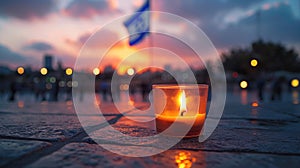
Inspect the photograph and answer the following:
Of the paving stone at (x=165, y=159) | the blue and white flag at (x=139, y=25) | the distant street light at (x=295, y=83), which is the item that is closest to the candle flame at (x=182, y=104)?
the paving stone at (x=165, y=159)

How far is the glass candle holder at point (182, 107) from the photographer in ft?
5.57

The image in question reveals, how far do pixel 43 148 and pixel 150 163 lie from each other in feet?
2.44

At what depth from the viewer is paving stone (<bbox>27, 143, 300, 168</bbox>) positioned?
114 centimetres

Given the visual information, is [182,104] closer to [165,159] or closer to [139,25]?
[165,159]

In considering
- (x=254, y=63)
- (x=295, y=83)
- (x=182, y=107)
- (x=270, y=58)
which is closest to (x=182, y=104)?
(x=182, y=107)

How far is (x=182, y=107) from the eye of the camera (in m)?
1.68

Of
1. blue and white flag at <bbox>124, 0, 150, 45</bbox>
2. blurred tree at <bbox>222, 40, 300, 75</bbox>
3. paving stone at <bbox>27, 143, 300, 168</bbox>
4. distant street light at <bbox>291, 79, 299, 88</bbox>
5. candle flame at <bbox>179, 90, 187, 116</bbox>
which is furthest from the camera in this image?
blurred tree at <bbox>222, 40, 300, 75</bbox>

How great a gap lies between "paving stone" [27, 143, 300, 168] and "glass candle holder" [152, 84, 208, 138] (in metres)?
0.37

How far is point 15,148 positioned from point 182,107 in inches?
47.0

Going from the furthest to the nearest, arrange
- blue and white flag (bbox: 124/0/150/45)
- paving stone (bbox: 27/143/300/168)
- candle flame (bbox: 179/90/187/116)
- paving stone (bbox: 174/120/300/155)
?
1. blue and white flag (bbox: 124/0/150/45)
2. candle flame (bbox: 179/90/187/116)
3. paving stone (bbox: 174/120/300/155)
4. paving stone (bbox: 27/143/300/168)

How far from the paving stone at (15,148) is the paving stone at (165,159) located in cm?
16

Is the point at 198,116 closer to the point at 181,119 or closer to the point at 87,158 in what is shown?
the point at 181,119

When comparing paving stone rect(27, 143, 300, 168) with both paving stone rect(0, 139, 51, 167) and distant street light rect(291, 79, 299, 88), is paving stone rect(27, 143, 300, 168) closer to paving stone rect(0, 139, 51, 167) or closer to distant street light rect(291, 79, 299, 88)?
paving stone rect(0, 139, 51, 167)

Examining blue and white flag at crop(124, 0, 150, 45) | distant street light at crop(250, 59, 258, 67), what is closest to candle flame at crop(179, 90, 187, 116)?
distant street light at crop(250, 59, 258, 67)
